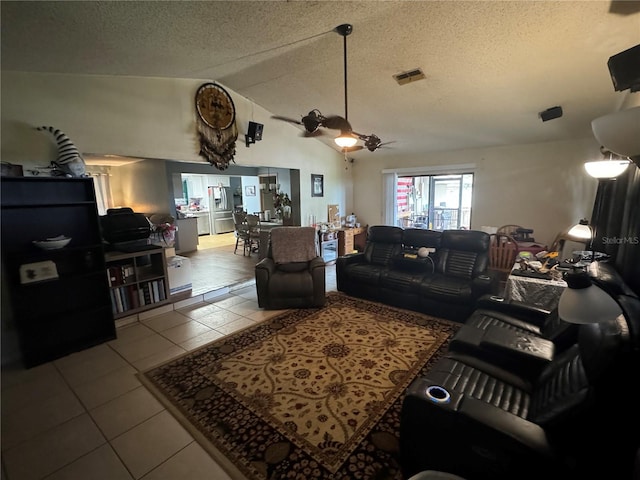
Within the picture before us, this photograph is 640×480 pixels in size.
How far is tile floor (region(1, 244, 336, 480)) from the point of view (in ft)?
5.51

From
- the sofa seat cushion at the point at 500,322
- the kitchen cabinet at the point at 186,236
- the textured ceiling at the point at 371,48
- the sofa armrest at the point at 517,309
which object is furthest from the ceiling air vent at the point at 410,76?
the kitchen cabinet at the point at 186,236

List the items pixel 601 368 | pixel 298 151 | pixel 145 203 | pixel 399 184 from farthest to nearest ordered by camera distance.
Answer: pixel 145 203, pixel 399 184, pixel 298 151, pixel 601 368

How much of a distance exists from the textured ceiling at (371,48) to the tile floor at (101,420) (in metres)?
2.71

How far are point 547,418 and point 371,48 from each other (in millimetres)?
3137

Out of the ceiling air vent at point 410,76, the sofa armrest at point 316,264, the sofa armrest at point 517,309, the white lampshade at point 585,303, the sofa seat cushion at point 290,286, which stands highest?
the ceiling air vent at point 410,76

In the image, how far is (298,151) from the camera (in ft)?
18.4

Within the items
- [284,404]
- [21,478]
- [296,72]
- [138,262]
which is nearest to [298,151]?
[296,72]

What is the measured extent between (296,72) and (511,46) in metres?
2.23

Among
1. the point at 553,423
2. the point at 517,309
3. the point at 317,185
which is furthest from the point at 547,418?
the point at 317,185

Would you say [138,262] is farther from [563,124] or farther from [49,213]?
[563,124]

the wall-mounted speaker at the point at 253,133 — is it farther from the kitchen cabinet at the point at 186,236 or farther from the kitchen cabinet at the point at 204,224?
the kitchen cabinet at the point at 204,224

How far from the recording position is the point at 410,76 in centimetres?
323

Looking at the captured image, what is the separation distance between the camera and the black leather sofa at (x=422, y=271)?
3406 millimetres

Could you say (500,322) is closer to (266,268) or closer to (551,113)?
(266,268)
